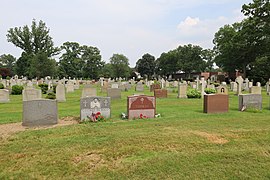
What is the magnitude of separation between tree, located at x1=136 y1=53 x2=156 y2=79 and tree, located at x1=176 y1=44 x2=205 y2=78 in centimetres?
1485

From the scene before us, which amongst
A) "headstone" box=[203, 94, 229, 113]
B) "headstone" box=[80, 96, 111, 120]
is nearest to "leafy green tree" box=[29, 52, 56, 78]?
"headstone" box=[80, 96, 111, 120]

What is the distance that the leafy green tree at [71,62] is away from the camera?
209ft

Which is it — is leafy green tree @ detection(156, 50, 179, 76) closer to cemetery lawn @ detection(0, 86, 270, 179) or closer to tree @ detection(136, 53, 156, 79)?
tree @ detection(136, 53, 156, 79)

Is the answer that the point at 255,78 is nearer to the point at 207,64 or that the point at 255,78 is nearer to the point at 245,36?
the point at 245,36

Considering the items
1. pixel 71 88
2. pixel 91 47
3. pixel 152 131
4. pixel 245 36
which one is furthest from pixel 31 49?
pixel 152 131

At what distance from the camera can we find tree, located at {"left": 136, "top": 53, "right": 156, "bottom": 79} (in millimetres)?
87500

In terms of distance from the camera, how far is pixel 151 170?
4.06m

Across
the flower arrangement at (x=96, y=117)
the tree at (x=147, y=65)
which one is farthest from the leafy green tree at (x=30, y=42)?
the flower arrangement at (x=96, y=117)

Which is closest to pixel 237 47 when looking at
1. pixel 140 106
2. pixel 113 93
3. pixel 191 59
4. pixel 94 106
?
pixel 113 93

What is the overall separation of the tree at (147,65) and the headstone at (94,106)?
262ft

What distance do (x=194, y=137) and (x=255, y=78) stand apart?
1722 inches

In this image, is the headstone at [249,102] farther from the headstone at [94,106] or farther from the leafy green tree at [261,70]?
the leafy green tree at [261,70]

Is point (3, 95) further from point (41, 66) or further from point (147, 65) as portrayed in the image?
point (147, 65)

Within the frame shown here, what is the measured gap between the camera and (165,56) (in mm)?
84312
